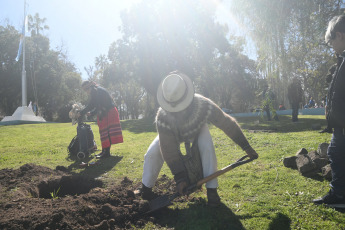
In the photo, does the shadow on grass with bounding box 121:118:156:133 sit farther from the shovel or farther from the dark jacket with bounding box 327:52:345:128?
the dark jacket with bounding box 327:52:345:128

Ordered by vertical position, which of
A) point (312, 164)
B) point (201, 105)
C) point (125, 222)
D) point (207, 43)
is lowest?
point (125, 222)

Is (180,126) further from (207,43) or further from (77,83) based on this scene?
(77,83)

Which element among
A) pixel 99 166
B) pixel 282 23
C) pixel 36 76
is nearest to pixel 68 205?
pixel 99 166

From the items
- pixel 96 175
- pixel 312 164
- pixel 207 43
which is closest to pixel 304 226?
pixel 312 164

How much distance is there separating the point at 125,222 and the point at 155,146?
3.38 ft

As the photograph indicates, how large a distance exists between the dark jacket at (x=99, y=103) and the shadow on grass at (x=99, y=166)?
1123mm

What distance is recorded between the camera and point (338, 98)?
2883mm

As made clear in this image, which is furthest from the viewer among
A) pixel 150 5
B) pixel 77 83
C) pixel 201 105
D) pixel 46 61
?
pixel 77 83

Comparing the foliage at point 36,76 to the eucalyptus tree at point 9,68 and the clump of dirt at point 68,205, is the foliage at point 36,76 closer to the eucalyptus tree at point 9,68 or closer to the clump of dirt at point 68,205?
the eucalyptus tree at point 9,68

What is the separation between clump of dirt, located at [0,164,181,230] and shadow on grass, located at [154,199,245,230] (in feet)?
0.64

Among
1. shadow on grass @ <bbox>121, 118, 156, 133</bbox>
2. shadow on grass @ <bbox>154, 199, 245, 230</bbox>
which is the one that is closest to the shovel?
shadow on grass @ <bbox>154, 199, 245, 230</bbox>

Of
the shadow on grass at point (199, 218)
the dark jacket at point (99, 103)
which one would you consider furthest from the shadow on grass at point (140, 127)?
the shadow on grass at point (199, 218)

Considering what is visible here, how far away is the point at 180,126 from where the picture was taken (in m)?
3.40

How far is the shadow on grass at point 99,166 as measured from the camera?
5575mm
